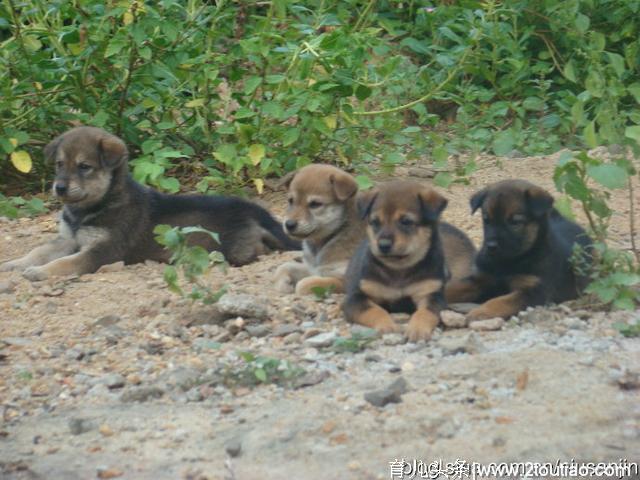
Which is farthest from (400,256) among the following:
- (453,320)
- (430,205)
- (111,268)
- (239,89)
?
(239,89)

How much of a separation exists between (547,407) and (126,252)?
4.37 metres

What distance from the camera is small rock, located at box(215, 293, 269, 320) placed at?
21.6 feet

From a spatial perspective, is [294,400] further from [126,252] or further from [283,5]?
[283,5]

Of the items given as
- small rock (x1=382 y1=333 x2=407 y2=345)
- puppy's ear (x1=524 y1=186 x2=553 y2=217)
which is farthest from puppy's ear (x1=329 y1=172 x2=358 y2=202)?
small rock (x1=382 y1=333 x2=407 y2=345)

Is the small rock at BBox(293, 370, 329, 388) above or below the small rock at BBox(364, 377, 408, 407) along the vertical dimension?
below

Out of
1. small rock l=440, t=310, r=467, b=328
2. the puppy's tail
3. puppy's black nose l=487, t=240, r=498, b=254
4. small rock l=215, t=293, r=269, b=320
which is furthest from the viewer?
the puppy's tail

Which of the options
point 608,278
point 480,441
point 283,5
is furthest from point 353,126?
point 480,441

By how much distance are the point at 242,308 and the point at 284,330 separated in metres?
0.27

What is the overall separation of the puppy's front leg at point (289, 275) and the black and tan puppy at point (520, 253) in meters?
1.10

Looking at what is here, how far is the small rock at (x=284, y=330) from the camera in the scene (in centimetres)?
645

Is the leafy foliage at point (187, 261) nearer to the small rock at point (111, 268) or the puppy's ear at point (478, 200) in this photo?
the puppy's ear at point (478, 200)

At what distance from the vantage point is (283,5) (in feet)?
29.2

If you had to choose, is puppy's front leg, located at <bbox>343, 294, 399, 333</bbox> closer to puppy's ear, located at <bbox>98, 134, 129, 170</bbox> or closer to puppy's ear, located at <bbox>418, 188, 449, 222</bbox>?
puppy's ear, located at <bbox>418, 188, 449, 222</bbox>

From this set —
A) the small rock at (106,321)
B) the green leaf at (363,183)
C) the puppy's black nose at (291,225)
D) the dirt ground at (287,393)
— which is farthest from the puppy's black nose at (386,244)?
the green leaf at (363,183)
